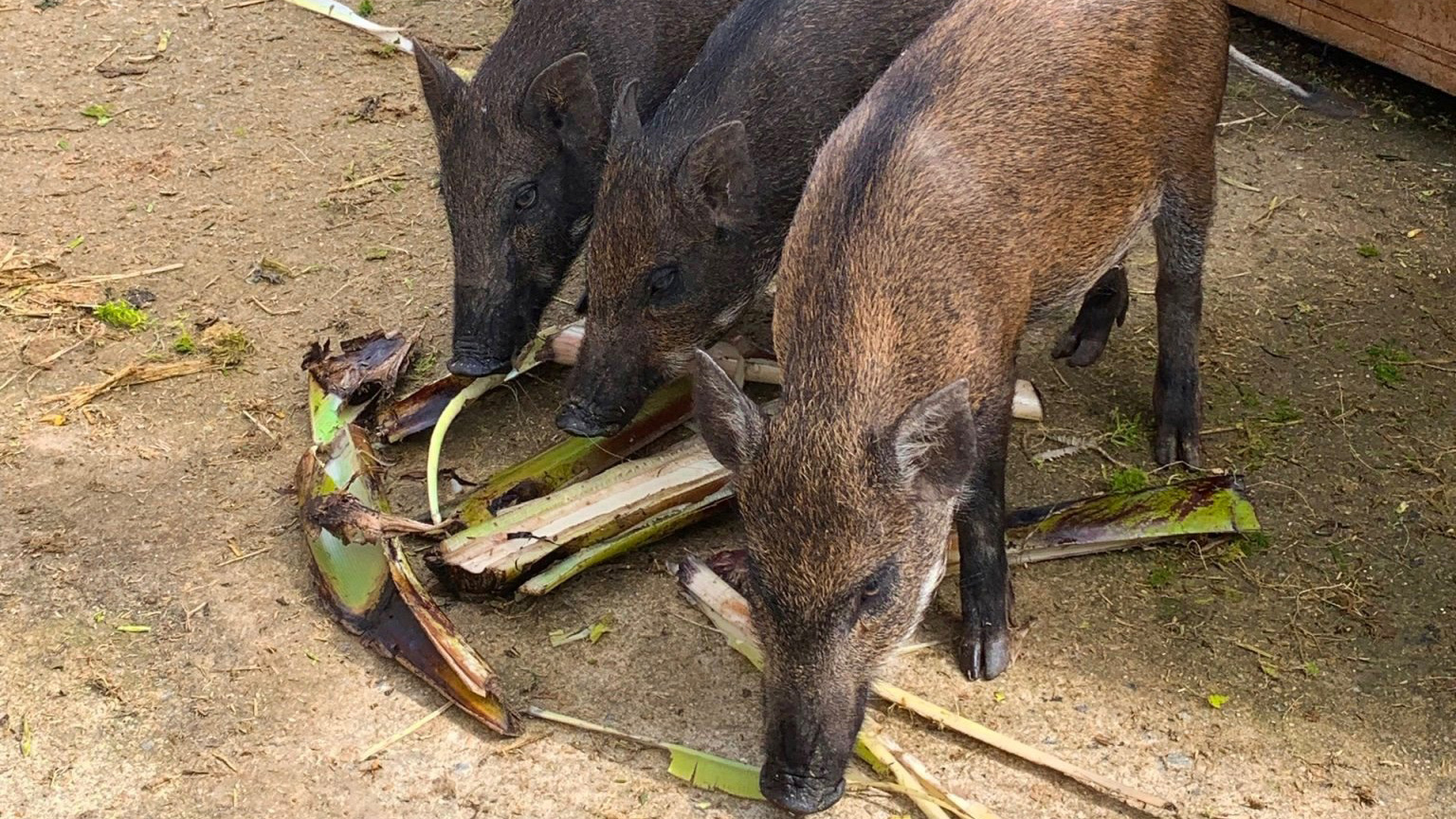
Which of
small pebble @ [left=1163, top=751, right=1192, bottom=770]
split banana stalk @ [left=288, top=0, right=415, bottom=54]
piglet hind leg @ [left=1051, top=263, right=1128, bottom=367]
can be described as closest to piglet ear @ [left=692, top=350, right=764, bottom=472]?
small pebble @ [left=1163, top=751, right=1192, bottom=770]

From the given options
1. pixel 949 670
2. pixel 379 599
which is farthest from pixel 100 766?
pixel 949 670

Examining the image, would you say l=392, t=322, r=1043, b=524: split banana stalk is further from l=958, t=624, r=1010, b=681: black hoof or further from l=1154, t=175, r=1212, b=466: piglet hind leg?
l=958, t=624, r=1010, b=681: black hoof

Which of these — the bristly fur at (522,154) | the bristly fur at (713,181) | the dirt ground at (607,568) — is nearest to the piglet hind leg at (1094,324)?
the dirt ground at (607,568)

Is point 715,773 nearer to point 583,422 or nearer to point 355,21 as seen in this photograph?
point 583,422

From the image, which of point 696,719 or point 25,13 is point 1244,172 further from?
point 25,13

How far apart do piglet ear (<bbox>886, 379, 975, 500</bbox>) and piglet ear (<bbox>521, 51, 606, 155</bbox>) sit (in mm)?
2085

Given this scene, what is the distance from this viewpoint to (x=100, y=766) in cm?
362

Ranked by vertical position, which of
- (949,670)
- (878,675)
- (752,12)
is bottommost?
(949,670)

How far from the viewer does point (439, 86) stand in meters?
4.85

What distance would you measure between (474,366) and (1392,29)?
396 centimetres

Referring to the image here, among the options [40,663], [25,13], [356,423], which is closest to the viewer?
[40,663]

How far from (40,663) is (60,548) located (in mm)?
463

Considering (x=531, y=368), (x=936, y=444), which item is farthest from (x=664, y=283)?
(x=936, y=444)

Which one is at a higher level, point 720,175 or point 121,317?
point 720,175
